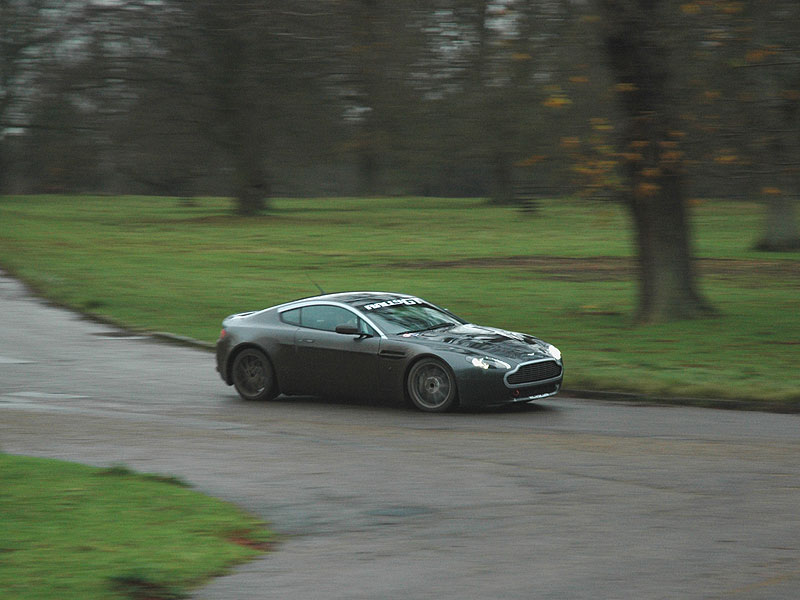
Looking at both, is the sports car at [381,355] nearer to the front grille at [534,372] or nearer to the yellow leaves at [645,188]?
the front grille at [534,372]

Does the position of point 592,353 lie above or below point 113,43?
below

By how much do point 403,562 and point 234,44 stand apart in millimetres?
17237

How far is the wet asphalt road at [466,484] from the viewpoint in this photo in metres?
6.42

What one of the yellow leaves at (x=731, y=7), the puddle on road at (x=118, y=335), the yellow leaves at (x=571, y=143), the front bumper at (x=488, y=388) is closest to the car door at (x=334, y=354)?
the front bumper at (x=488, y=388)

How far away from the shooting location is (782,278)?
97.5 ft

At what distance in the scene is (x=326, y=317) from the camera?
1440cm

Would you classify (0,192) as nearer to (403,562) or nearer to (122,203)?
(122,203)

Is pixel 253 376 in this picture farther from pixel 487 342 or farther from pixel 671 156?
pixel 671 156

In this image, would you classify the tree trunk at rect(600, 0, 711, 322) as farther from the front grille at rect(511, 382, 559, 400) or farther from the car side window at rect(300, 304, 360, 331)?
the car side window at rect(300, 304, 360, 331)

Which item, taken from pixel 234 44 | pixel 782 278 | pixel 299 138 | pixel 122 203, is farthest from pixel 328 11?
pixel 122 203

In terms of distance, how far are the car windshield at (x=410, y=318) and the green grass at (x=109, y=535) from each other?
527cm

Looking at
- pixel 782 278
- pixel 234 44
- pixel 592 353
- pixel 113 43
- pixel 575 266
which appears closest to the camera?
pixel 592 353

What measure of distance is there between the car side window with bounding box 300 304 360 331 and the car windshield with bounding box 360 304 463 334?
0.90 feet

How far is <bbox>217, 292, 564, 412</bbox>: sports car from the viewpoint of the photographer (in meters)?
13.0
